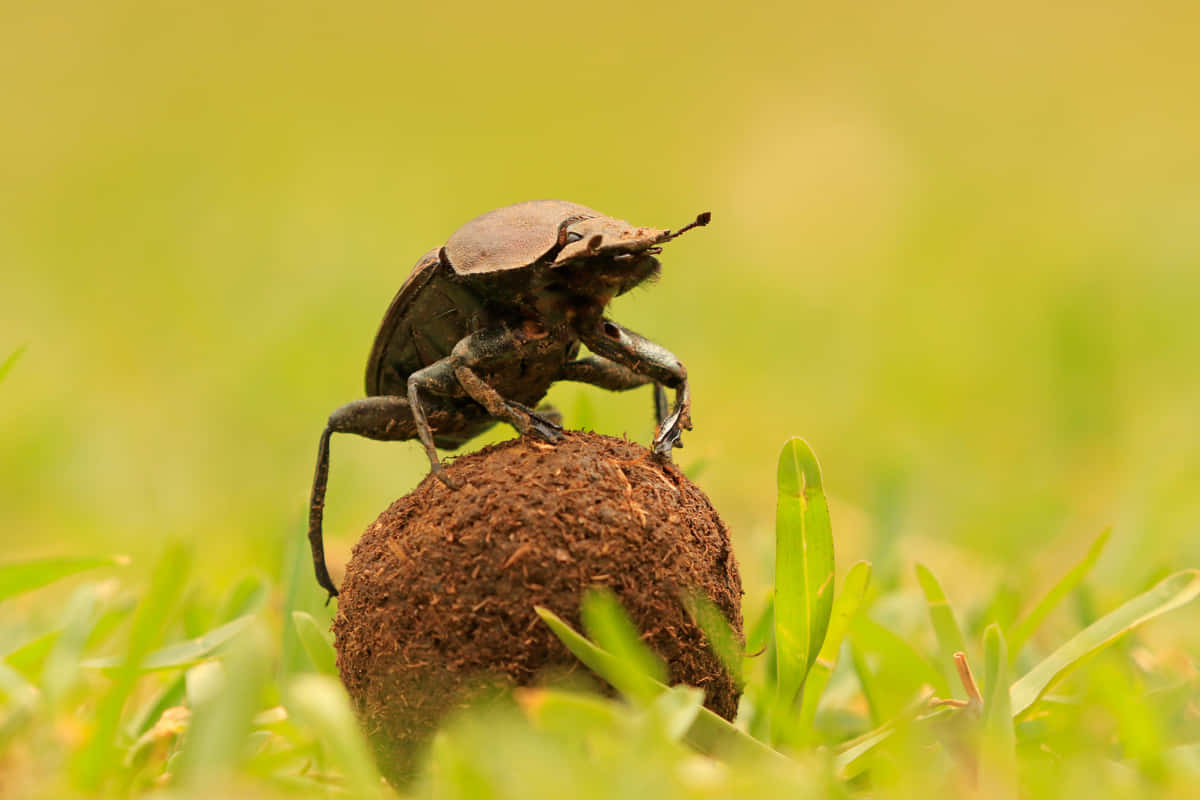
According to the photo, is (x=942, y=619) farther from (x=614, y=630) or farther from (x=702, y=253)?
(x=702, y=253)

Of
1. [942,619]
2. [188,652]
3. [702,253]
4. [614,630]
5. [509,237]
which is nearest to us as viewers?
[614,630]

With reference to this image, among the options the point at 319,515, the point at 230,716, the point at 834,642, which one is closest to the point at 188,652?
the point at 319,515

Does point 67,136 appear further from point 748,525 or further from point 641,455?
point 641,455

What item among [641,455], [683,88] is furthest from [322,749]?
[683,88]

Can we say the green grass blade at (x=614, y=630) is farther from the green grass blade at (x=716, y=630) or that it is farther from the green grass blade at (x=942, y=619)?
the green grass blade at (x=942, y=619)

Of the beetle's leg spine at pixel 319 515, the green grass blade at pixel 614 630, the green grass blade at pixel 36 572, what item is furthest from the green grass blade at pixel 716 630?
the green grass blade at pixel 36 572
